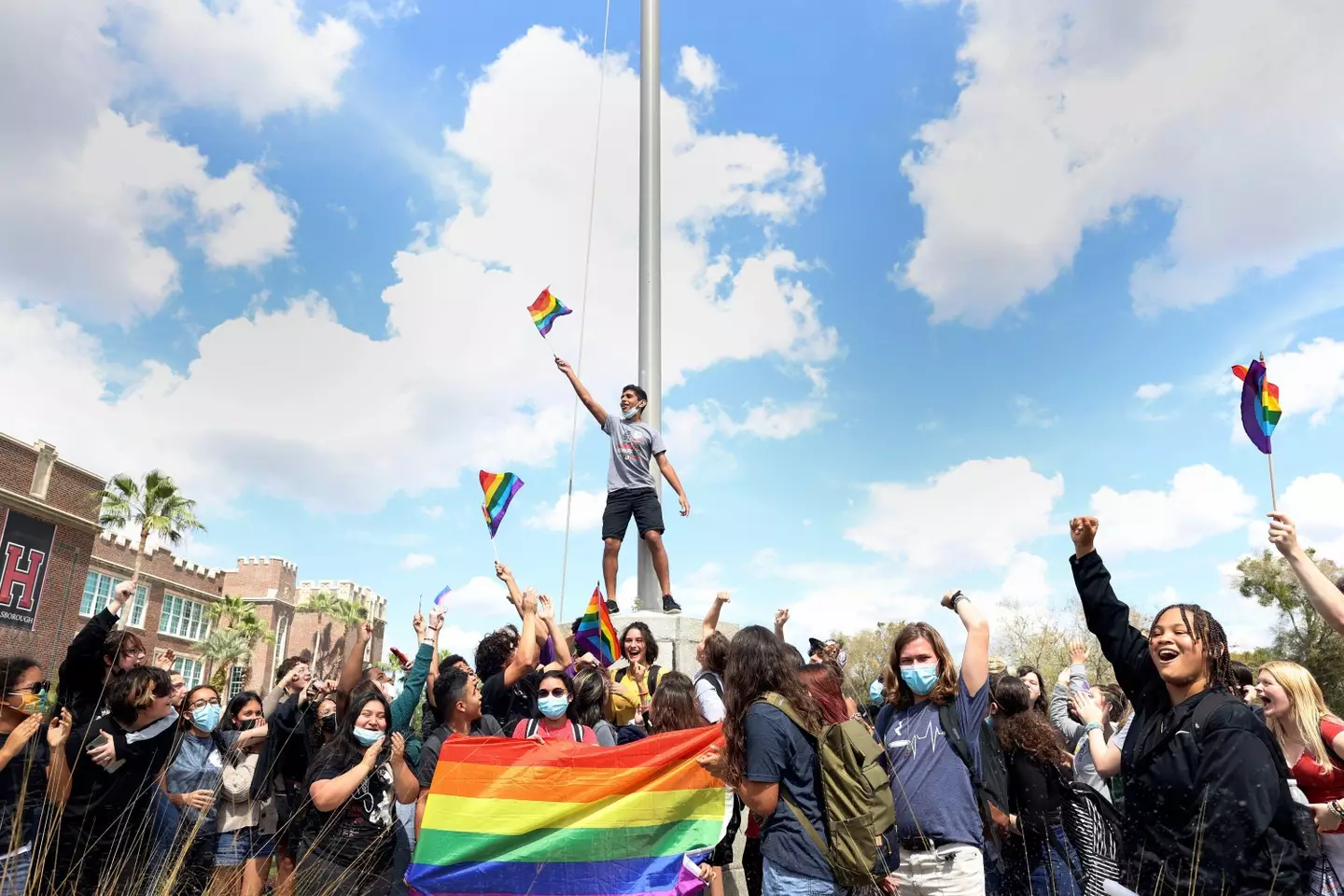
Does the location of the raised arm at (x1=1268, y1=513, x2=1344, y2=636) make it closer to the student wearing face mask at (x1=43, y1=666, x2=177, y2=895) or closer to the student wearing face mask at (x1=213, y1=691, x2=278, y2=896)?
the student wearing face mask at (x1=43, y1=666, x2=177, y2=895)

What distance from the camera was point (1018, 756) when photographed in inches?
182

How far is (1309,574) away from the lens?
2.91 meters

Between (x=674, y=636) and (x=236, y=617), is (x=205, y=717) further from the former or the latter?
(x=236, y=617)

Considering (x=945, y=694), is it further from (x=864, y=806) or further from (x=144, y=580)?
(x=144, y=580)

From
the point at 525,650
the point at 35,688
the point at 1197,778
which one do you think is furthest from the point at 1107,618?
the point at 35,688

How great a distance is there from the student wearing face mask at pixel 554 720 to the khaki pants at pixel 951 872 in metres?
1.93

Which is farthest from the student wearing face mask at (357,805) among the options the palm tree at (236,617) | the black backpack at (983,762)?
the palm tree at (236,617)

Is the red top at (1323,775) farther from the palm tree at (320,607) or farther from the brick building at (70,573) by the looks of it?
the palm tree at (320,607)

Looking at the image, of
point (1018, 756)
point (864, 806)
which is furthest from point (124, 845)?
point (1018, 756)

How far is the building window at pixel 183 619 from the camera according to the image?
154 feet

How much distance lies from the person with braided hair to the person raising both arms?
5.63 m

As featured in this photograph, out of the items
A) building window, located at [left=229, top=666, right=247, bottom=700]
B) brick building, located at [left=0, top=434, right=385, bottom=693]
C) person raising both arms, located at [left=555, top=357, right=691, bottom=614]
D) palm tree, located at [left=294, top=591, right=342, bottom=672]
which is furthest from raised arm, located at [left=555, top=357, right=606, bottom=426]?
palm tree, located at [left=294, top=591, right=342, bottom=672]

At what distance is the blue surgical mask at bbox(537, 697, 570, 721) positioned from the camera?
4.82 m

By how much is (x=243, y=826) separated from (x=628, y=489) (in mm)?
4308
